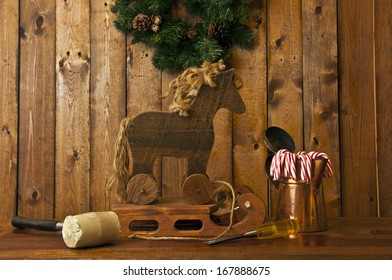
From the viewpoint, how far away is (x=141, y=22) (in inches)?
62.7

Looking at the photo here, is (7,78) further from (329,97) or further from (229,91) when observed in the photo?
(329,97)

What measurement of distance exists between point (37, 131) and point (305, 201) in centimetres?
93

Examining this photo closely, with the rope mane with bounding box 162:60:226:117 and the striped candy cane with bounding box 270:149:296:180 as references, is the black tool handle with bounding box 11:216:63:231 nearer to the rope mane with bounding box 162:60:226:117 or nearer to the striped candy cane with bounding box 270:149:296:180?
the rope mane with bounding box 162:60:226:117

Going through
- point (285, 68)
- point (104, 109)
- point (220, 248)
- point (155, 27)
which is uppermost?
point (155, 27)

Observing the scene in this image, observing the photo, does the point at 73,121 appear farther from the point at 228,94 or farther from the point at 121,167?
the point at 228,94

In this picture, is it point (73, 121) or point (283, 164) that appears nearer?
point (283, 164)

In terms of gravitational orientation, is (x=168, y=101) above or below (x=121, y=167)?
above

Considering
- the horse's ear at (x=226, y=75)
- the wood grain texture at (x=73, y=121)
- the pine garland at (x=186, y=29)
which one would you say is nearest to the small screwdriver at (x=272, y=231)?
the horse's ear at (x=226, y=75)

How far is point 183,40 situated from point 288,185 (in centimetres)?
64

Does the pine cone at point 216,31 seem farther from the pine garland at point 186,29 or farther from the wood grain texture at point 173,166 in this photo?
the wood grain texture at point 173,166

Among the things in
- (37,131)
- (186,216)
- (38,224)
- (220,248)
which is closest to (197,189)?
(186,216)

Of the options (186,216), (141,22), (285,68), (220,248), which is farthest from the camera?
(285,68)

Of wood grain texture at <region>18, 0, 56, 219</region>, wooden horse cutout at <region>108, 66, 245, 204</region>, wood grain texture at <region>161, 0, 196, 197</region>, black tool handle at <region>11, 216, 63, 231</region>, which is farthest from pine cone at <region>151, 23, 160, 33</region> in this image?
black tool handle at <region>11, 216, 63, 231</region>
